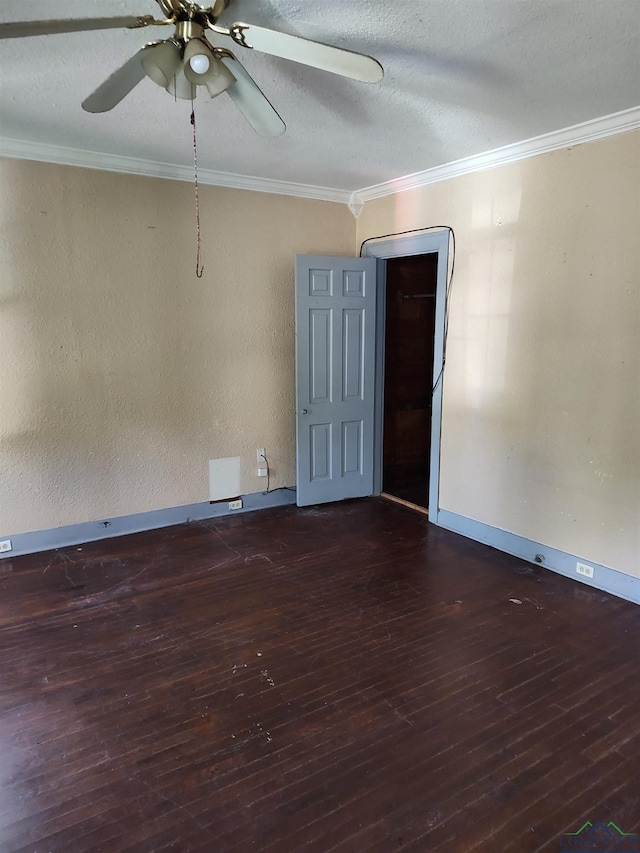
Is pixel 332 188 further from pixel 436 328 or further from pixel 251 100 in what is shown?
pixel 251 100

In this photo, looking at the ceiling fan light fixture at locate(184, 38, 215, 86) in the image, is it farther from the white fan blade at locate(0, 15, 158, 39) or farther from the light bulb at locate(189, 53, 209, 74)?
the white fan blade at locate(0, 15, 158, 39)

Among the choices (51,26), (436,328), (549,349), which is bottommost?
(549,349)

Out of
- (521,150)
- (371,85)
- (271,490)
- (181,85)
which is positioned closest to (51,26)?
(181,85)

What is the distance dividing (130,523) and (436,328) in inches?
110

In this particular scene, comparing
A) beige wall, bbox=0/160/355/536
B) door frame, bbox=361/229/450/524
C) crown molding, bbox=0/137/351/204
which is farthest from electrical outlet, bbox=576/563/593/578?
crown molding, bbox=0/137/351/204

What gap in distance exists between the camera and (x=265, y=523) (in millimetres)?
4234

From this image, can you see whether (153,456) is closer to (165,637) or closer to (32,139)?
(165,637)

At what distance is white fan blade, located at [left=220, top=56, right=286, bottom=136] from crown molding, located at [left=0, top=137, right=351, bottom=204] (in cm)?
183

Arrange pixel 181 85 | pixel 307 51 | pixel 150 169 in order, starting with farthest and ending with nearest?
pixel 150 169, pixel 181 85, pixel 307 51

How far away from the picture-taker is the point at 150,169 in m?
3.71

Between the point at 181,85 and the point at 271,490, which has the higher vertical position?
the point at 181,85

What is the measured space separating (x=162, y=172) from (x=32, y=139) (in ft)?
2.75

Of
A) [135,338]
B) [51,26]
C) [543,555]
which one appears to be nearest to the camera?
[51,26]

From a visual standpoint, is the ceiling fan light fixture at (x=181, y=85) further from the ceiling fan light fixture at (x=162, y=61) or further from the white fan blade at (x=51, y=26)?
the white fan blade at (x=51, y=26)
